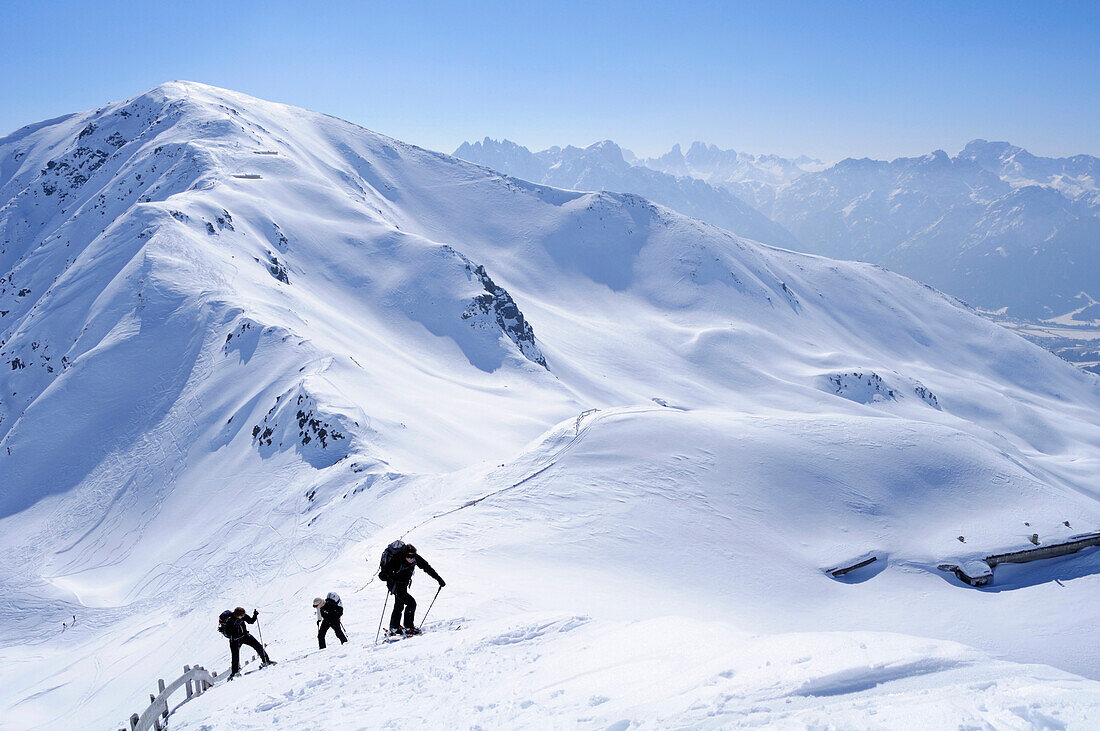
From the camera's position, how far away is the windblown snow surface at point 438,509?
9781mm

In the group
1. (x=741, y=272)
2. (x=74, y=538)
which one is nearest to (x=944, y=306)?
(x=741, y=272)

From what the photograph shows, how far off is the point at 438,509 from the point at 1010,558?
19631 millimetres

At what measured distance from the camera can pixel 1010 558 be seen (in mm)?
20281

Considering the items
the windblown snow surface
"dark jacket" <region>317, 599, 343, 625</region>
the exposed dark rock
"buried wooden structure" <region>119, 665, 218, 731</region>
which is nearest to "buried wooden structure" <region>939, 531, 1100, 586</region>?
the windblown snow surface

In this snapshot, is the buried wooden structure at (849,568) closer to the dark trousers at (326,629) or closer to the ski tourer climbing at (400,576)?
the ski tourer climbing at (400,576)

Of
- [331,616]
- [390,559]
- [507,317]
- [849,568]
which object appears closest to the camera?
[390,559]

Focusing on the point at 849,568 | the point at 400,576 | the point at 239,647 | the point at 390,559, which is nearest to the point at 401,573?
the point at 400,576

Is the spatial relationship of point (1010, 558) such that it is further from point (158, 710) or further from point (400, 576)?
point (158, 710)

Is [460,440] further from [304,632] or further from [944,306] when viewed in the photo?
[944,306]

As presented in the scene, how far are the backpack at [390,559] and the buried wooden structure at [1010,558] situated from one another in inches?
694

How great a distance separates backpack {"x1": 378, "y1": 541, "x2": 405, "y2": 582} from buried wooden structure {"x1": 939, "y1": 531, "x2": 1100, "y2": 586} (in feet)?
57.8

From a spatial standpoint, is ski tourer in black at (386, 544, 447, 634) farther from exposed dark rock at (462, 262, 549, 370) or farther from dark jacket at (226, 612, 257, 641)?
exposed dark rock at (462, 262, 549, 370)

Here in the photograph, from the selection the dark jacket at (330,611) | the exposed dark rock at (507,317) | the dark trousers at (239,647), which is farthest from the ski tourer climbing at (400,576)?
the exposed dark rock at (507,317)

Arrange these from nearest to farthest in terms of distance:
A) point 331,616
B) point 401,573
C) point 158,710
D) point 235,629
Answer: point 158,710 < point 401,573 < point 331,616 < point 235,629
